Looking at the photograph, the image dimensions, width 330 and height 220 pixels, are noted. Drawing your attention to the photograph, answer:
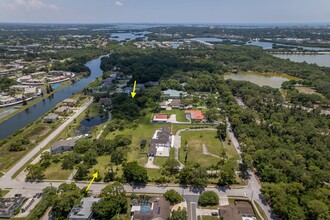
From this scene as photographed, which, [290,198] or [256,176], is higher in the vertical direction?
[290,198]

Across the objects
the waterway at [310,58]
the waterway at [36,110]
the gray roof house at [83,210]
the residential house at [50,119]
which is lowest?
the waterway at [36,110]

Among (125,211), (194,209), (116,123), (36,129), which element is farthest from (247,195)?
(36,129)

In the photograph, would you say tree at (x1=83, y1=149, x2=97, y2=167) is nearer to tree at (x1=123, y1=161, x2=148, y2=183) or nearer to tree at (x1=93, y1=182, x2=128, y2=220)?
tree at (x1=123, y1=161, x2=148, y2=183)

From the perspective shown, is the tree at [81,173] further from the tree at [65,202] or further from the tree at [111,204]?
the tree at [111,204]

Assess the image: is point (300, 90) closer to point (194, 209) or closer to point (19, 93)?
point (194, 209)

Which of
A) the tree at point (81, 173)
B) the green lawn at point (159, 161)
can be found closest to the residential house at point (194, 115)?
the green lawn at point (159, 161)

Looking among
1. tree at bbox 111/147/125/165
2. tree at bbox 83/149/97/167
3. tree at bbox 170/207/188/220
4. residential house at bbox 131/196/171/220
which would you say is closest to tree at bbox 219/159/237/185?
tree at bbox 170/207/188/220
